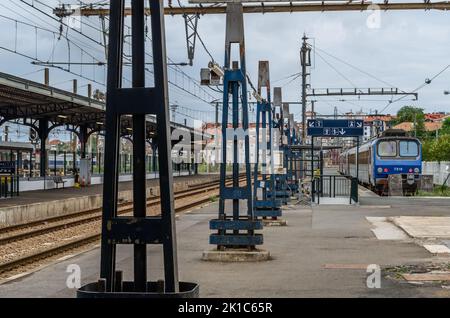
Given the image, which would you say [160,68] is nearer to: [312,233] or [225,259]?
[225,259]

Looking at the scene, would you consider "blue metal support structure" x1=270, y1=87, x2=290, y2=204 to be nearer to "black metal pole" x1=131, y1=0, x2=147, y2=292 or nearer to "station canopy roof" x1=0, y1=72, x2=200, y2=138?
"station canopy roof" x1=0, y1=72, x2=200, y2=138

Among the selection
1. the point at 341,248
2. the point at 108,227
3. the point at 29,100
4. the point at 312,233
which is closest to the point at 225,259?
the point at 341,248

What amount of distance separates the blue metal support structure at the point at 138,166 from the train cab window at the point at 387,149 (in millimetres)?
31576

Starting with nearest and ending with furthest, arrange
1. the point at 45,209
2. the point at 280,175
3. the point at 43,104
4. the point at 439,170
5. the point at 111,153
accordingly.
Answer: the point at 111,153
the point at 45,209
the point at 280,175
the point at 43,104
the point at 439,170

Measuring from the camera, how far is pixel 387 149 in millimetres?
36344

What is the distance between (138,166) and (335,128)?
22133 mm

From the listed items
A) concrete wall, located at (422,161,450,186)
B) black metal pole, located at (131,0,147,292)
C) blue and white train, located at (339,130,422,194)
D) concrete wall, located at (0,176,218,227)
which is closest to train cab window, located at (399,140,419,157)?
blue and white train, located at (339,130,422,194)

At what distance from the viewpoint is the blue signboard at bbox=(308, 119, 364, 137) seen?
27.2 metres

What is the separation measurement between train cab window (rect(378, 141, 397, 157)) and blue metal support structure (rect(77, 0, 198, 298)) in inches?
1243

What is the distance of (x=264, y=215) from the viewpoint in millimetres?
18469

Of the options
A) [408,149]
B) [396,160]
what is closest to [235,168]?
[396,160]

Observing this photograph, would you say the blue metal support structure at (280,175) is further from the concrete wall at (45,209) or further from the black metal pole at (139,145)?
the black metal pole at (139,145)

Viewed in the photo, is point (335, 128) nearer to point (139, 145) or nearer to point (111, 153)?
point (139, 145)

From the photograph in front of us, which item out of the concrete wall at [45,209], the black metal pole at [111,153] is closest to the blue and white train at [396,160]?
the concrete wall at [45,209]
